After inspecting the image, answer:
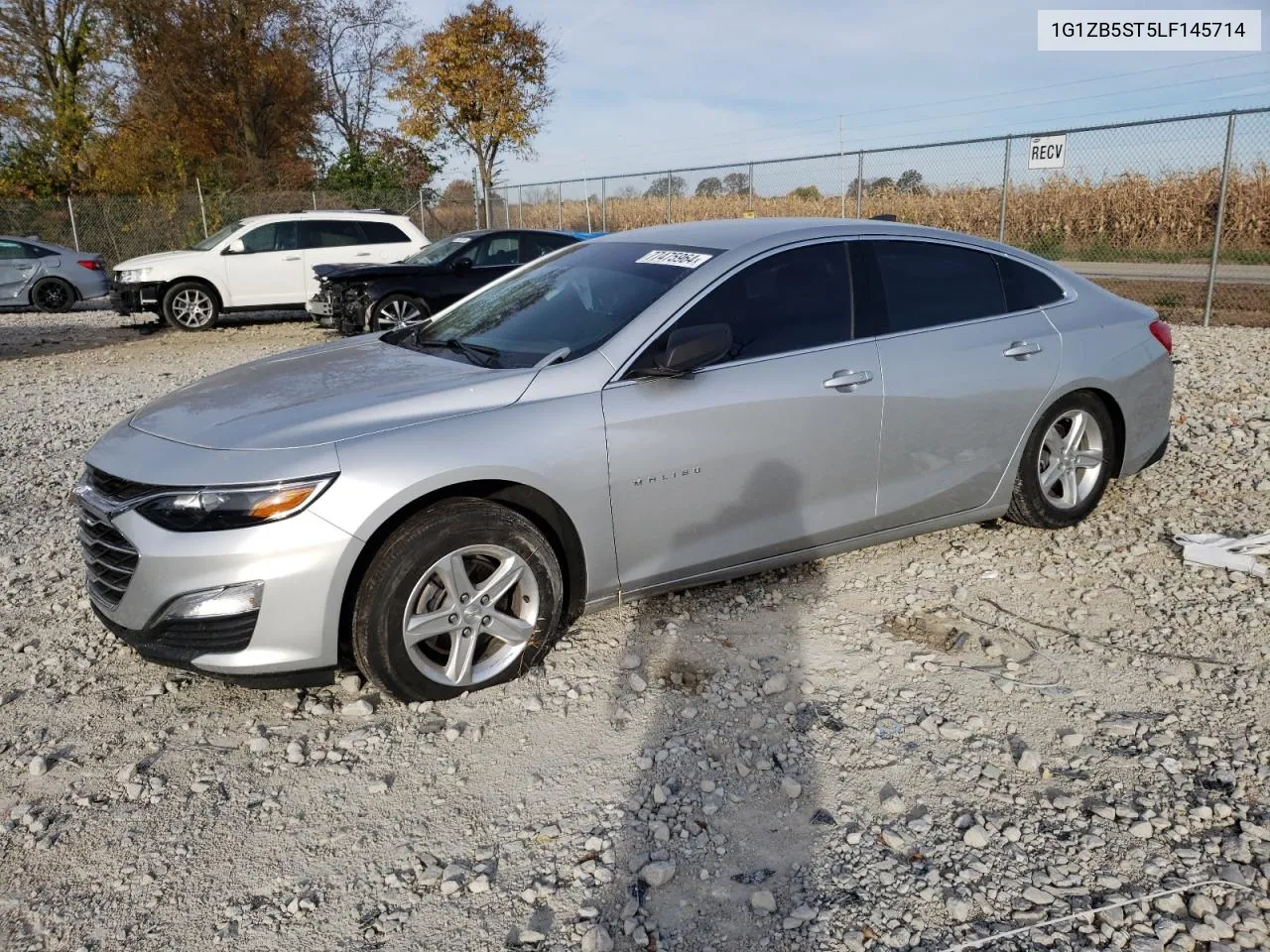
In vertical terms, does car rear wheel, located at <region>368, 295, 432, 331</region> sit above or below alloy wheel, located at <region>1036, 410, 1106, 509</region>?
above

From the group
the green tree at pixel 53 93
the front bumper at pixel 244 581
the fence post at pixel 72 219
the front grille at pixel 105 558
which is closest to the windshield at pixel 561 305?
the front bumper at pixel 244 581

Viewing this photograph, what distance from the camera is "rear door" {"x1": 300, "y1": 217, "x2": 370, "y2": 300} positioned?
1452cm

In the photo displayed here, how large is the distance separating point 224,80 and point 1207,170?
24882 mm

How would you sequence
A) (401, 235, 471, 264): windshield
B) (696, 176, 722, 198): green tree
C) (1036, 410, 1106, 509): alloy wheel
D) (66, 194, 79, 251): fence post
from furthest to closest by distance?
(66, 194, 79, 251): fence post < (696, 176, 722, 198): green tree < (401, 235, 471, 264): windshield < (1036, 410, 1106, 509): alloy wheel

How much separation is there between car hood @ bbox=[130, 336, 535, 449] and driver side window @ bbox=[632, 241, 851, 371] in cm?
75

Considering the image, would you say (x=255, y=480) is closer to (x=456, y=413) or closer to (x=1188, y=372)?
(x=456, y=413)

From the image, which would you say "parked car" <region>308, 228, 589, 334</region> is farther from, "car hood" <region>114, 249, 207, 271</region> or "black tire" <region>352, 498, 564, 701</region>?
"black tire" <region>352, 498, 564, 701</region>

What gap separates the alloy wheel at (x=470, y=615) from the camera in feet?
10.9

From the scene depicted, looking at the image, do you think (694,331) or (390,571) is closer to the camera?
(390,571)

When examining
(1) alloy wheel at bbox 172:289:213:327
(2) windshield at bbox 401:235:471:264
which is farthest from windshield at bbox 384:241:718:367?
(1) alloy wheel at bbox 172:289:213:327

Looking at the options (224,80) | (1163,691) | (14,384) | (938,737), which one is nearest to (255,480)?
(938,737)

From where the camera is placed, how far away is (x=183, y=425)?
3461mm

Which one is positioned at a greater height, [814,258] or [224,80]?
[224,80]

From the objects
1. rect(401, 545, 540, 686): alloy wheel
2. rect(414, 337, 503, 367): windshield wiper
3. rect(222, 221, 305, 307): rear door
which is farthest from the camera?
rect(222, 221, 305, 307): rear door
